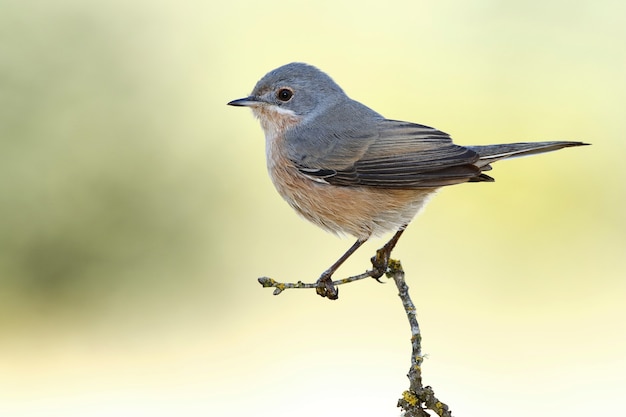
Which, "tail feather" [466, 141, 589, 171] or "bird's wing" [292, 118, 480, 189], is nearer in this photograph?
"tail feather" [466, 141, 589, 171]

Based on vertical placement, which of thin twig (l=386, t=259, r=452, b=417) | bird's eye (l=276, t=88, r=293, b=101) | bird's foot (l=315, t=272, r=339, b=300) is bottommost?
thin twig (l=386, t=259, r=452, b=417)

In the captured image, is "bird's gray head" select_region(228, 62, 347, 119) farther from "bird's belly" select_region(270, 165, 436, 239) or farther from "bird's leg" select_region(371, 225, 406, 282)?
"bird's leg" select_region(371, 225, 406, 282)

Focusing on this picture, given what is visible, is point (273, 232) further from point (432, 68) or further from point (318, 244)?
point (432, 68)

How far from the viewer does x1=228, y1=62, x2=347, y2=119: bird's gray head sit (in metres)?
5.00

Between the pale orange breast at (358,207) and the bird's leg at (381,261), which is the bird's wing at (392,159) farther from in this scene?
the bird's leg at (381,261)

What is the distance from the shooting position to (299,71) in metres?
5.02

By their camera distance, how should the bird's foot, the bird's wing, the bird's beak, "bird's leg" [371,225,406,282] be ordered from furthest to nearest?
the bird's beak, the bird's wing, the bird's foot, "bird's leg" [371,225,406,282]

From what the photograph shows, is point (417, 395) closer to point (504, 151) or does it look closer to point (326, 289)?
point (326, 289)

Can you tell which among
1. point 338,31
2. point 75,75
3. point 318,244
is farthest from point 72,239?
point 338,31

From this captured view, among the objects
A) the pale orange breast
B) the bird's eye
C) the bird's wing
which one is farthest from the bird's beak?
the pale orange breast

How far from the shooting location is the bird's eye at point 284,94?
5.04 metres

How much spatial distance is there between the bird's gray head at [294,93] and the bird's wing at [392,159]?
34 cm

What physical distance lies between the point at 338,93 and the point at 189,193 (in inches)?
143

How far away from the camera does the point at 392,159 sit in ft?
15.0
